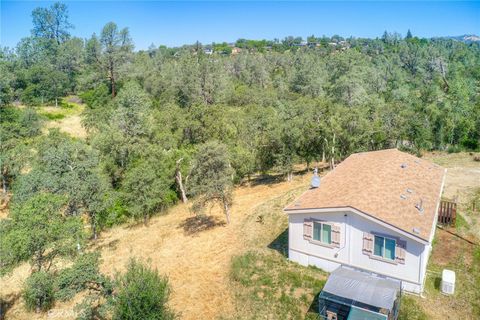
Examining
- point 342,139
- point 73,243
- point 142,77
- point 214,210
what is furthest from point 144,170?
point 142,77

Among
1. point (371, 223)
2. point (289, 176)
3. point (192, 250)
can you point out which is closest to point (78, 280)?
point (192, 250)

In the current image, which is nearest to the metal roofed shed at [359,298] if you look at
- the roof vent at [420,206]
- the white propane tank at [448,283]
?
the white propane tank at [448,283]

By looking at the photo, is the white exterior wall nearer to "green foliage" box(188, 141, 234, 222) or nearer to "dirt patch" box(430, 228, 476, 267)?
"dirt patch" box(430, 228, 476, 267)

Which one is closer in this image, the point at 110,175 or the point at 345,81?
the point at 110,175

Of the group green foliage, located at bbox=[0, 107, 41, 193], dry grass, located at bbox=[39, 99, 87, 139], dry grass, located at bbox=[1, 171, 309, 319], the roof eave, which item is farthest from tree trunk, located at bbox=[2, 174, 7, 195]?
the roof eave

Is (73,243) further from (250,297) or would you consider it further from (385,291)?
(385,291)

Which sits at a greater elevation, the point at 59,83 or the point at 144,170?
the point at 59,83

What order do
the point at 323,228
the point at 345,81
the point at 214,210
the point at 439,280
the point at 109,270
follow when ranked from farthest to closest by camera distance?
1. the point at 345,81
2. the point at 214,210
3. the point at 109,270
4. the point at 323,228
5. the point at 439,280

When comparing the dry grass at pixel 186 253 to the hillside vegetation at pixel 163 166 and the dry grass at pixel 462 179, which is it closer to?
the hillside vegetation at pixel 163 166

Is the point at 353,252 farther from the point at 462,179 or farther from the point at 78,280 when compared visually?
the point at 462,179
